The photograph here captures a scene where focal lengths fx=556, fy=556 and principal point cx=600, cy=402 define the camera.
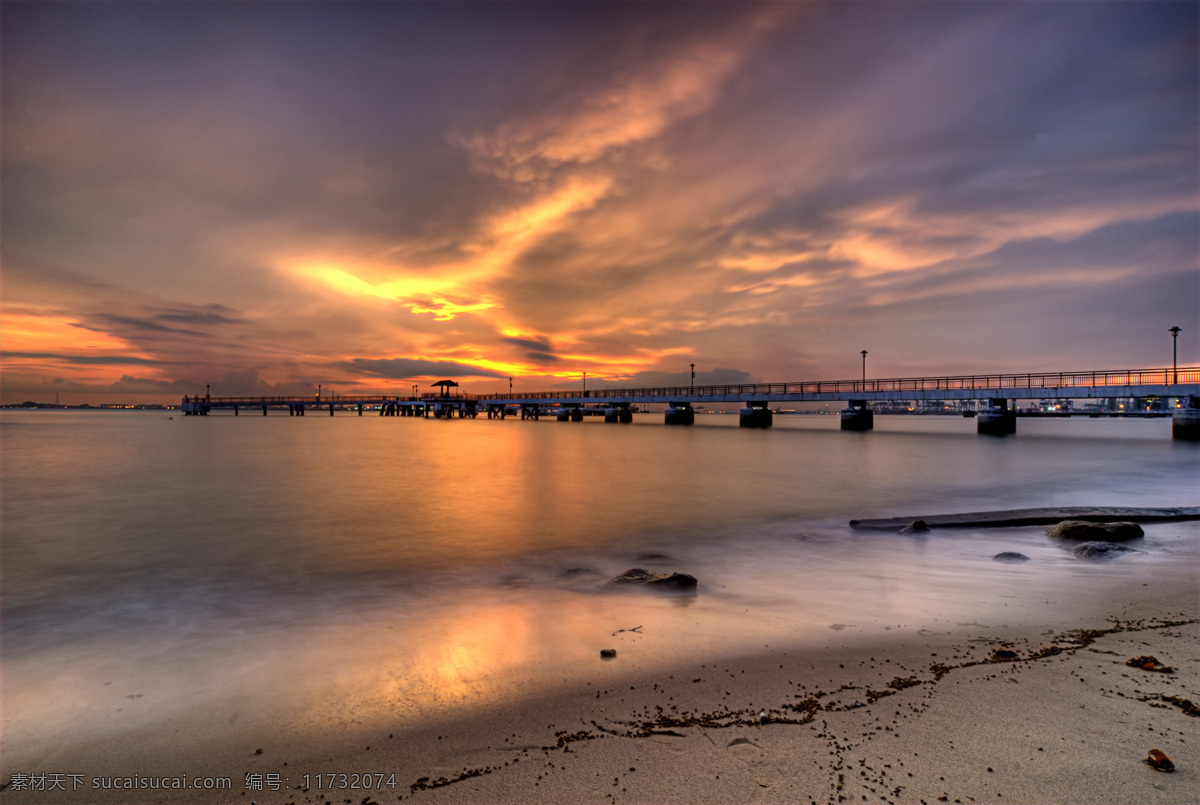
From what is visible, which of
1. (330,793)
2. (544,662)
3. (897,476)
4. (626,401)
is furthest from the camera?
(626,401)

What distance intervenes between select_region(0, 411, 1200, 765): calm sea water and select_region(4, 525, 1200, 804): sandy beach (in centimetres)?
47

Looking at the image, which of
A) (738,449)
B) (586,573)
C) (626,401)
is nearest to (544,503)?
(586,573)

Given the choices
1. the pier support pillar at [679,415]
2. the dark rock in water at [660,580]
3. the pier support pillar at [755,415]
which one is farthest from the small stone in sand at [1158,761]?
the pier support pillar at [679,415]

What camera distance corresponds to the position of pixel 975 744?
385 centimetres

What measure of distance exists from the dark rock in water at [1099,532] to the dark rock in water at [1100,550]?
1.84 ft

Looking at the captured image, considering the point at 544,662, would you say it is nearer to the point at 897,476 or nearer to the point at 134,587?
the point at 134,587

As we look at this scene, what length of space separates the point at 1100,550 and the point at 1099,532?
135 centimetres

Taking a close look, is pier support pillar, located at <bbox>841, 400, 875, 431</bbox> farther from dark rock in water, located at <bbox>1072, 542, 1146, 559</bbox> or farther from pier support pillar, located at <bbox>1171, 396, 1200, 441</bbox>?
dark rock in water, located at <bbox>1072, 542, 1146, 559</bbox>

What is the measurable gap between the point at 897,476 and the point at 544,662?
84.8 ft

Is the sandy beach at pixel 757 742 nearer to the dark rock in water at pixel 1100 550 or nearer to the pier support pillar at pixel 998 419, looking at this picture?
the dark rock in water at pixel 1100 550

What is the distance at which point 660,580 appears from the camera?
8.73m

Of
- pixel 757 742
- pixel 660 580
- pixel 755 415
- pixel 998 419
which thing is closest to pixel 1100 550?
pixel 660 580

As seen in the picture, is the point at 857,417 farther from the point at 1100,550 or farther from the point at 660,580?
the point at 660,580

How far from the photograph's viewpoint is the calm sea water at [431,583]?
5.74 meters
